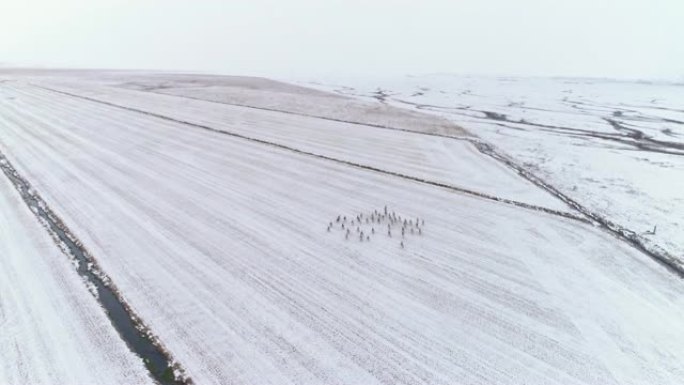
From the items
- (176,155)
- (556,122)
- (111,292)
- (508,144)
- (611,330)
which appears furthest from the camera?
(556,122)

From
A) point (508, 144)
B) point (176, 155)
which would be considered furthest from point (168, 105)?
point (508, 144)

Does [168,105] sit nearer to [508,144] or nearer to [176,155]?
[176,155]

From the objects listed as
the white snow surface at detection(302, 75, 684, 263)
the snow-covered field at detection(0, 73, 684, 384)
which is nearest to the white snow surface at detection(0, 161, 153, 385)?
the snow-covered field at detection(0, 73, 684, 384)

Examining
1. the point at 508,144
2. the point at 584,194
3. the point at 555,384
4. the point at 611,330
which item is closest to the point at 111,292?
the point at 555,384

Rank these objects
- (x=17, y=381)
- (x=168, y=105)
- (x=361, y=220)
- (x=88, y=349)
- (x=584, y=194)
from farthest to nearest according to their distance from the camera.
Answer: (x=168, y=105) < (x=584, y=194) < (x=361, y=220) < (x=88, y=349) < (x=17, y=381)

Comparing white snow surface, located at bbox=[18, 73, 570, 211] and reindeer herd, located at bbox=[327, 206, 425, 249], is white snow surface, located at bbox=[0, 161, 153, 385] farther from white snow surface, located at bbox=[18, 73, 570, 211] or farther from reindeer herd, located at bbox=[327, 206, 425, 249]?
white snow surface, located at bbox=[18, 73, 570, 211]

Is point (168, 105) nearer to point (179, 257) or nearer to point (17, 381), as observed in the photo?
point (179, 257)

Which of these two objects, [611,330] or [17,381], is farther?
[611,330]
